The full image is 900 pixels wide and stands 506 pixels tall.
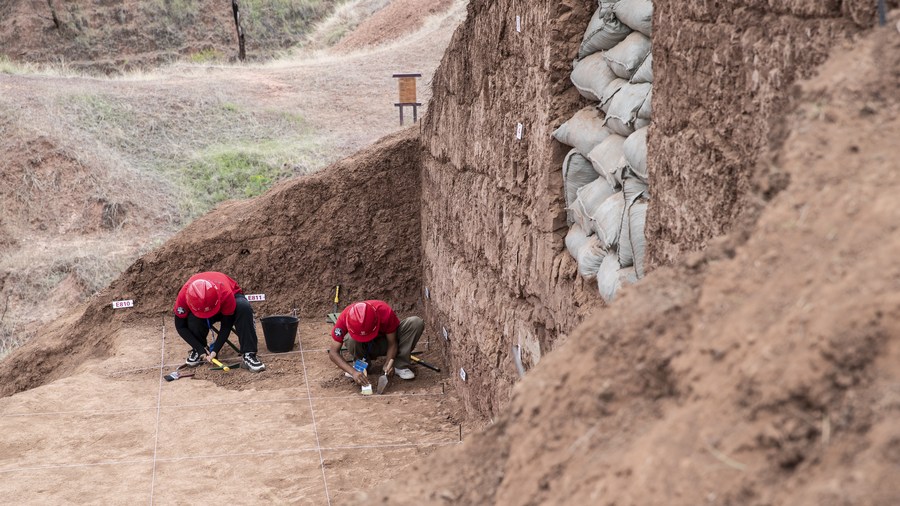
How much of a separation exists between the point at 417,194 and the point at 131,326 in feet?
10.0

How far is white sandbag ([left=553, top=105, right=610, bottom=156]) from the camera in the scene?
418cm

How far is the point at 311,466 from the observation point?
5.89 meters

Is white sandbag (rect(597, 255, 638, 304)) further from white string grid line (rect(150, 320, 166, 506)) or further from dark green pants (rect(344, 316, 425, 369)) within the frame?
dark green pants (rect(344, 316, 425, 369))

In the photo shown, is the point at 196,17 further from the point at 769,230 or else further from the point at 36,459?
the point at 769,230

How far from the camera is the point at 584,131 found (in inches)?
167

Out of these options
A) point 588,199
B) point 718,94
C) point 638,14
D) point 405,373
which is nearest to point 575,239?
point 588,199

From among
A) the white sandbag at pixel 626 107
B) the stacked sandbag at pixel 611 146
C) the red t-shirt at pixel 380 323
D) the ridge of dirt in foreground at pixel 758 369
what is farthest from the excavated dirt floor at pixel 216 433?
the ridge of dirt in foreground at pixel 758 369

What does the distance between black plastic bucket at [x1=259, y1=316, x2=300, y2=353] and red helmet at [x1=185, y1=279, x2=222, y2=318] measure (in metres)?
0.63

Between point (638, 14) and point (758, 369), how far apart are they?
267 centimetres

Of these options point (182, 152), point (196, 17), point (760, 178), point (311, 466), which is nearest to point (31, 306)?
point (182, 152)

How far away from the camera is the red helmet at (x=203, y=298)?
25.1 feet

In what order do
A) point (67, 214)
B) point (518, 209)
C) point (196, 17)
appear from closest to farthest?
point (518, 209) → point (67, 214) → point (196, 17)

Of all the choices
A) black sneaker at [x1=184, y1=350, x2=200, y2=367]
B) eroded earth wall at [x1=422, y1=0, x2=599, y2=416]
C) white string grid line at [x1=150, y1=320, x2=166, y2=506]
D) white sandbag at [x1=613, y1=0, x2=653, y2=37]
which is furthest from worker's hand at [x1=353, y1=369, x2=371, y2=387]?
white sandbag at [x1=613, y1=0, x2=653, y2=37]

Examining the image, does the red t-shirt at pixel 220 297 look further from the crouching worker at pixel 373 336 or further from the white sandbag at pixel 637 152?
the white sandbag at pixel 637 152
